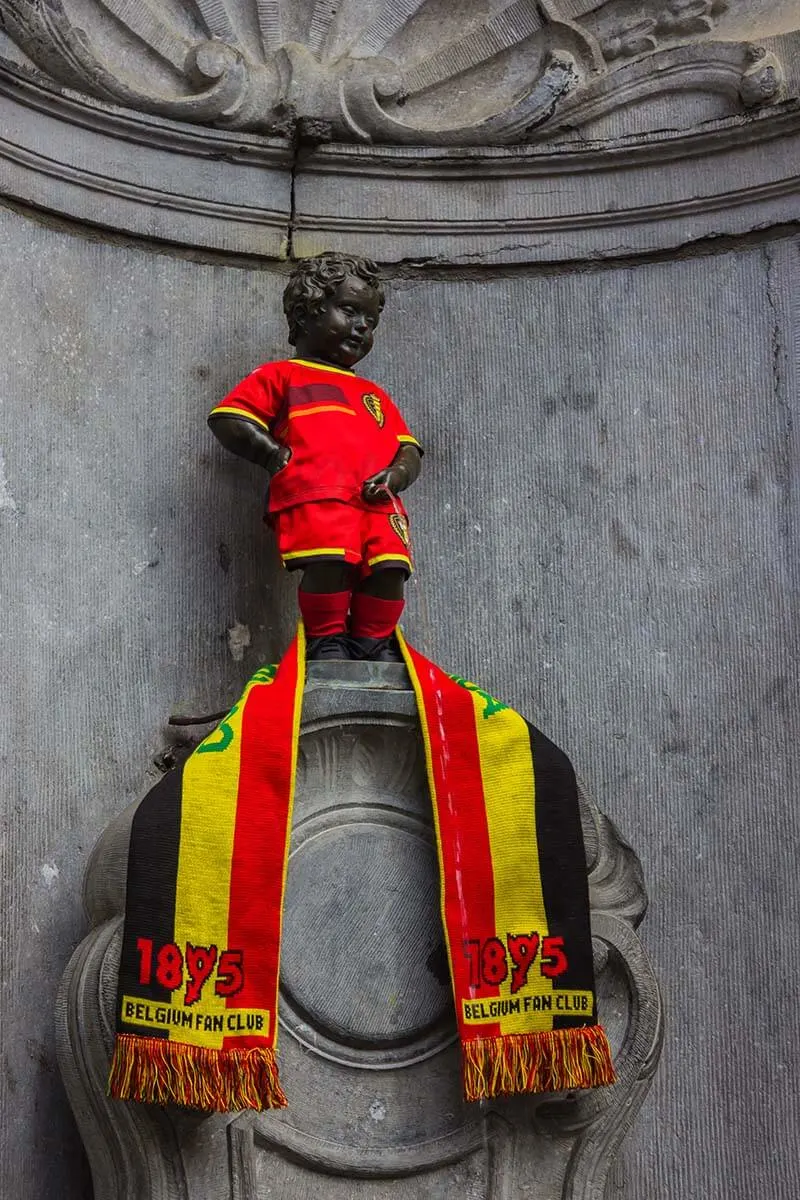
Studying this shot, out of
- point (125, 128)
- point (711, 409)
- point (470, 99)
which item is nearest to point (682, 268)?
point (711, 409)

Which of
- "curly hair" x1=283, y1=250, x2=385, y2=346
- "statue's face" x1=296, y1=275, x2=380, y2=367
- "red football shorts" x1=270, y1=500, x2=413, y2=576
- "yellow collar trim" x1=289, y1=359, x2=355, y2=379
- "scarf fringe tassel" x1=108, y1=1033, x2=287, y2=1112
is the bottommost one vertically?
"scarf fringe tassel" x1=108, y1=1033, x2=287, y2=1112

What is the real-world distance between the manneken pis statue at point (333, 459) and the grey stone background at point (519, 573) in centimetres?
36

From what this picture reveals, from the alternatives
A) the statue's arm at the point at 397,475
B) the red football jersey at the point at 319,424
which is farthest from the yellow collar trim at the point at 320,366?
the statue's arm at the point at 397,475

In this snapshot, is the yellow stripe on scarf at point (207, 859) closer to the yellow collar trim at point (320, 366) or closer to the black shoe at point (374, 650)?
the black shoe at point (374, 650)

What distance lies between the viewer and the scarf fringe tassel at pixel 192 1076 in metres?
2.45

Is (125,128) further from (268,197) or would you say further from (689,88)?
(689,88)

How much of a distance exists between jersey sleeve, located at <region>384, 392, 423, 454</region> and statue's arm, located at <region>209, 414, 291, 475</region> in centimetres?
25

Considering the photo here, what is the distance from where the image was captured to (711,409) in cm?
356

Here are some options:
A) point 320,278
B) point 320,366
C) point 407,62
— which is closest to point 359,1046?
point 320,366

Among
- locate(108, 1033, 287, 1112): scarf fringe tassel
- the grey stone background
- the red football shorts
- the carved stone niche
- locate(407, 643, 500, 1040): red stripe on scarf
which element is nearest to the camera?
locate(108, 1033, 287, 1112): scarf fringe tassel

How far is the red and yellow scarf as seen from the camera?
2.50 m

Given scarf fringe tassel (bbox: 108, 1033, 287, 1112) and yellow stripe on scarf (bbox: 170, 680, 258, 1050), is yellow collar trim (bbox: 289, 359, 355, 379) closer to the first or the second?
yellow stripe on scarf (bbox: 170, 680, 258, 1050)

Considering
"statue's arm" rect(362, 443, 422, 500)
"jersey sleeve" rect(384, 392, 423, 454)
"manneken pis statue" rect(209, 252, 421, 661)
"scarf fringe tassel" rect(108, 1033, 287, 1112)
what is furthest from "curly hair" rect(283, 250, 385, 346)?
"scarf fringe tassel" rect(108, 1033, 287, 1112)

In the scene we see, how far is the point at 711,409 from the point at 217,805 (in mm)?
1569
